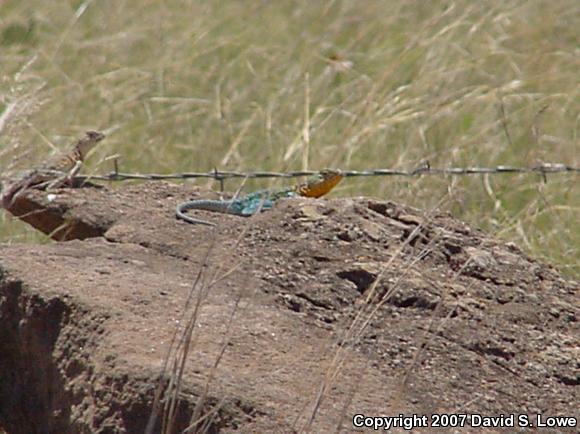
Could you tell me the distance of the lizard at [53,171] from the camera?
3736mm

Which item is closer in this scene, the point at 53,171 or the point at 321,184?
the point at 53,171

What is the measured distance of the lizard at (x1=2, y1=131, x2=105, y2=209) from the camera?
12.3ft

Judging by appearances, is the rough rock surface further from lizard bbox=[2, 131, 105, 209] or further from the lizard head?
the lizard head

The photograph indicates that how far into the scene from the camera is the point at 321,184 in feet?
14.2

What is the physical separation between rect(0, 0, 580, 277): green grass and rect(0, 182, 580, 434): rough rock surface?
4.46ft

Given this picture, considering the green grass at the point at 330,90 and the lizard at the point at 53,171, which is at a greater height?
the lizard at the point at 53,171

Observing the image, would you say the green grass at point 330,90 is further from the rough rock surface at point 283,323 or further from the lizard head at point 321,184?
the rough rock surface at point 283,323

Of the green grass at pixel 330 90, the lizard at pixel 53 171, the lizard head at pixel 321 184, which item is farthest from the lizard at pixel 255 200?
the green grass at pixel 330 90

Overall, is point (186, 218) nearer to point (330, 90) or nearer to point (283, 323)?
point (283, 323)

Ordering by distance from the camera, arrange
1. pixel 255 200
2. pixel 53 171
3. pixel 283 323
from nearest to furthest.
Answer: pixel 283 323 → pixel 255 200 → pixel 53 171

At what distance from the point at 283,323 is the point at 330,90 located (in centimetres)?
387

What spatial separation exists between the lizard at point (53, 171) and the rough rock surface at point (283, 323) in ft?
0.63

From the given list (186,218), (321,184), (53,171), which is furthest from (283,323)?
(321,184)

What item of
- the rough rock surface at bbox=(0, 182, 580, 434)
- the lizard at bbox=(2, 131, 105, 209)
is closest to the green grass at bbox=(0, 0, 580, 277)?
the lizard at bbox=(2, 131, 105, 209)
